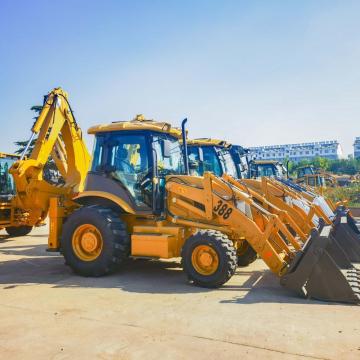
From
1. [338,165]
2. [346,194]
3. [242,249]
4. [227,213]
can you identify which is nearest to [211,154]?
[242,249]

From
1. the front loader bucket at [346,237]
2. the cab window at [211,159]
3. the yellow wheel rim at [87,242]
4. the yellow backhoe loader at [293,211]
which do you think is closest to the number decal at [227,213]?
the yellow backhoe loader at [293,211]

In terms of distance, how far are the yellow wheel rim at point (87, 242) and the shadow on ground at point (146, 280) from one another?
0.40 m

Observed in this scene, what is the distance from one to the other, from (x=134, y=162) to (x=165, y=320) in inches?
127

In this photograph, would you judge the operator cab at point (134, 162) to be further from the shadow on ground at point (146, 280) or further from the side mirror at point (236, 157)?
the side mirror at point (236, 157)

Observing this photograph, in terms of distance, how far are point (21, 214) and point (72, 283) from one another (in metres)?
6.27

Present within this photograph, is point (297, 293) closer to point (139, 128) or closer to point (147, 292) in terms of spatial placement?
point (147, 292)

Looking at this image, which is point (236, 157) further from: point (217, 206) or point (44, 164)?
point (217, 206)

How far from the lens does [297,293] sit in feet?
17.9

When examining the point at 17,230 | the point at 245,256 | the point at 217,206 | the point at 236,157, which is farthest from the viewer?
the point at 17,230

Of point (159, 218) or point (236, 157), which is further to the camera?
point (236, 157)

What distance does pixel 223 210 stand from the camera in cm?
647

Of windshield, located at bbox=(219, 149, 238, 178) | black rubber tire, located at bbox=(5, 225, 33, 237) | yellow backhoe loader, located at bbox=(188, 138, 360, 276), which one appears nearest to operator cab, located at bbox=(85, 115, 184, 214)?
yellow backhoe loader, located at bbox=(188, 138, 360, 276)

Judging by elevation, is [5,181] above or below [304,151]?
below

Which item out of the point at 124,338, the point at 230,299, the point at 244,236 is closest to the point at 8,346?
the point at 124,338
